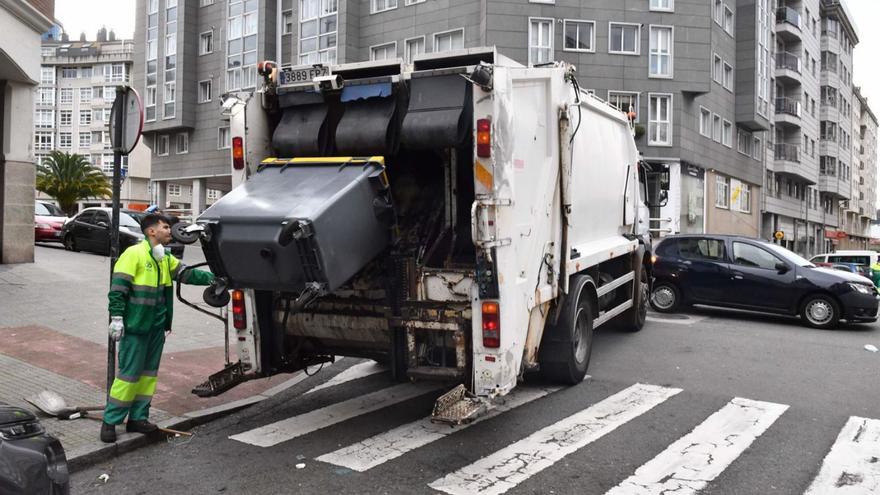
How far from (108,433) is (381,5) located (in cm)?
2982

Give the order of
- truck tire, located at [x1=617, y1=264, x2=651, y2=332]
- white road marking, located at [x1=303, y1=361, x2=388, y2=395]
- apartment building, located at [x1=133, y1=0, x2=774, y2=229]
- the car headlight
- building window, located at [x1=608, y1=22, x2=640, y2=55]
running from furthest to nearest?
building window, located at [x1=608, y1=22, x2=640, y2=55] → apartment building, located at [x1=133, y1=0, x2=774, y2=229] → the car headlight → truck tire, located at [x1=617, y1=264, x2=651, y2=332] → white road marking, located at [x1=303, y1=361, x2=388, y2=395]

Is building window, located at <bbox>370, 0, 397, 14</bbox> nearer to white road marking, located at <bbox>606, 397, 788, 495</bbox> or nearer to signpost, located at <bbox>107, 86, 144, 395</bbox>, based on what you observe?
signpost, located at <bbox>107, 86, 144, 395</bbox>

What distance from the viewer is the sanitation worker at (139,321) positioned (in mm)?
5207

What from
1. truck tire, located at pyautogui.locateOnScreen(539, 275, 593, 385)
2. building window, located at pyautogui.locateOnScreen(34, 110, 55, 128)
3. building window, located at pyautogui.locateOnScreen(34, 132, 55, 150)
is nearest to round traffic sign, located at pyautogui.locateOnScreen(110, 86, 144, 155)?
truck tire, located at pyautogui.locateOnScreen(539, 275, 593, 385)

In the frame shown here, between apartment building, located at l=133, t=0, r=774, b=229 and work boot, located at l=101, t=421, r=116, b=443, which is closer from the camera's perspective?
work boot, located at l=101, t=421, r=116, b=443

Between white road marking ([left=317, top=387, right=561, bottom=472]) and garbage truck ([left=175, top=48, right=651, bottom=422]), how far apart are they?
1.53ft

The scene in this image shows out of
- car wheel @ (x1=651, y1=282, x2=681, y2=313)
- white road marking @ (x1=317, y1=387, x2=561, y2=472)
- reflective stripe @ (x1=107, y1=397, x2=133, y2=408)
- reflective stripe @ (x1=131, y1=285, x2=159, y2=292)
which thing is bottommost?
white road marking @ (x1=317, y1=387, x2=561, y2=472)

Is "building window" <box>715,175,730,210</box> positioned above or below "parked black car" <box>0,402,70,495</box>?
above

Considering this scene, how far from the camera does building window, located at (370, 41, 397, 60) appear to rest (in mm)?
31484

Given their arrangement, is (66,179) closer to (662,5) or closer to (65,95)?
(65,95)

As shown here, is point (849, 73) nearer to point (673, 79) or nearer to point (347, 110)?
point (673, 79)

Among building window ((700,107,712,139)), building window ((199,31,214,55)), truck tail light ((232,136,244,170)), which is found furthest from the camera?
building window ((199,31,214,55))

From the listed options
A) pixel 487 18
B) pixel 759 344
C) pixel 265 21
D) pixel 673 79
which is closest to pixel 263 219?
pixel 759 344

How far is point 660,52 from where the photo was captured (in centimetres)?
3009
